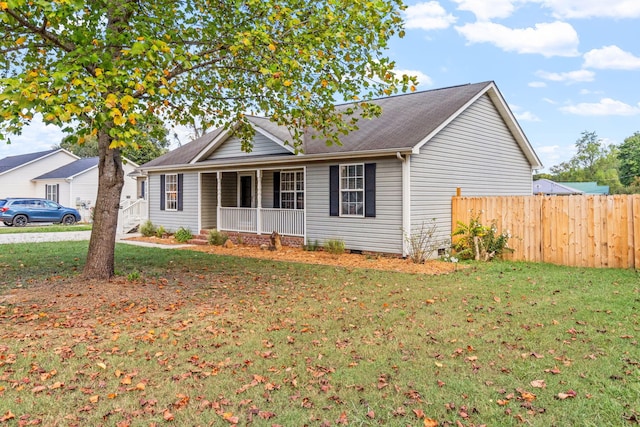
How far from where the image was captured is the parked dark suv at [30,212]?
2450cm

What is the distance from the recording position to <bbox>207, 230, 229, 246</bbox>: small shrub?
15.4 metres

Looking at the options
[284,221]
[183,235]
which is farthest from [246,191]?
[284,221]

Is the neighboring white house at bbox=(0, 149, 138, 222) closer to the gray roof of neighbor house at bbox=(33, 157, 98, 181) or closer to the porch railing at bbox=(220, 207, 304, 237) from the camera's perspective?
the gray roof of neighbor house at bbox=(33, 157, 98, 181)

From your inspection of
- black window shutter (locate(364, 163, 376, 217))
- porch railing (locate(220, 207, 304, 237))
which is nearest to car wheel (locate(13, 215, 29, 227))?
porch railing (locate(220, 207, 304, 237))

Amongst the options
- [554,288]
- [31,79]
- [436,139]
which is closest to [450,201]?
[436,139]

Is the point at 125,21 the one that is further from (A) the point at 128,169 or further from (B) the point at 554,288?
(A) the point at 128,169

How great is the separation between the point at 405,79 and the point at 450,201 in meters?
6.23

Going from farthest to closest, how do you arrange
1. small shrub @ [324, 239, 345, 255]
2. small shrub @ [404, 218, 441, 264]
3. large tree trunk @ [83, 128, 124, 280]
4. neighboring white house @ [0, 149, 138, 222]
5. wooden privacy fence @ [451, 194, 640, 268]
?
neighboring white house @ [0, 149, 138, 222] < small shrub @ [324, 239, 345, 255] < small shrub @ [404, 218, 441, 264] < wooden privacy fence @ [451, 194, 640, 268] < large tree trunk @ [83, 128, 124, 280]

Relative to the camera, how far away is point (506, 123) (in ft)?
51.5

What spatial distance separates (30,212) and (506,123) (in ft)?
82.1

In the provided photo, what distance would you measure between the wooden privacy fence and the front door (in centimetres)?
876

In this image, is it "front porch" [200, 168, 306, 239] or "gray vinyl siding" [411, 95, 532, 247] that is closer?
"gray vinyl siding" [411, 95, 532, 247]

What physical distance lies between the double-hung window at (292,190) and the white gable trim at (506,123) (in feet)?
17.1

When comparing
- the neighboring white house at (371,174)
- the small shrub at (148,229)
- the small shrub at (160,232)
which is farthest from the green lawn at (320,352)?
the small shrub at (148,229)
